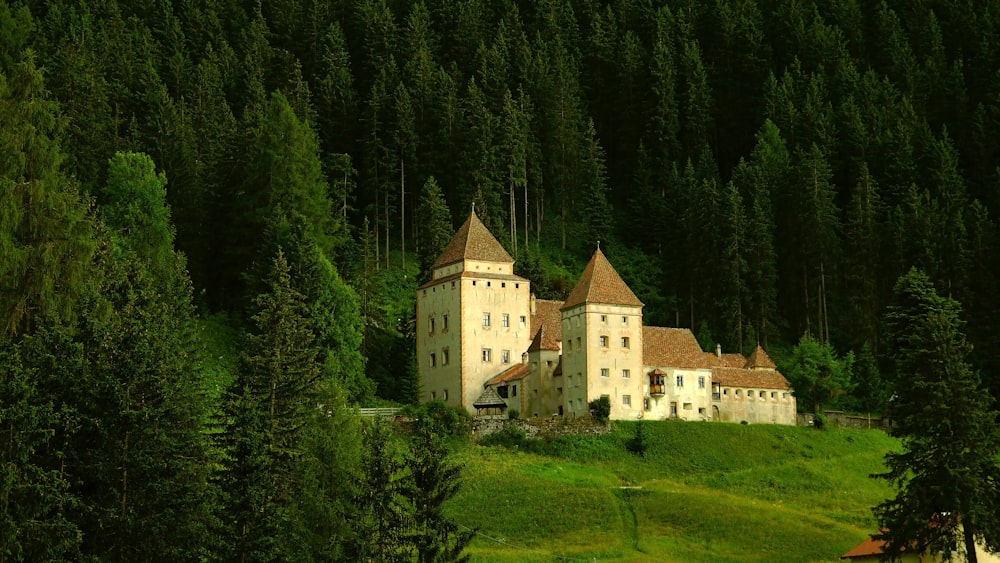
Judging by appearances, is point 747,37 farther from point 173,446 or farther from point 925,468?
point 173,446

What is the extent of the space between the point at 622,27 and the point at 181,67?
149 feet

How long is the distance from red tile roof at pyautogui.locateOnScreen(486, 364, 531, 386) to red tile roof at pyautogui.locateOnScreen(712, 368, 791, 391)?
36.8ft

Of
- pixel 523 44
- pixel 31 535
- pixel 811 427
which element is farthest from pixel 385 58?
pixel 31 535

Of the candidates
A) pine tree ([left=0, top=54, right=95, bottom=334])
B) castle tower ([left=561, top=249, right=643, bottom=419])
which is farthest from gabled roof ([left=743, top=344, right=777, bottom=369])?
pine tree ([left=0, top=54, right=95, bottom=334])

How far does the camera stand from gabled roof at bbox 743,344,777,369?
81.4m

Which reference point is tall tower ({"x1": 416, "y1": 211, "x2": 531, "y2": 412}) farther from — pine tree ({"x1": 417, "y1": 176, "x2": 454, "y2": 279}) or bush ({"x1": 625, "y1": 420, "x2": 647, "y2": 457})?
bush ({"x1": 625, "y1": 420, "x2": 647, "y2": 457})

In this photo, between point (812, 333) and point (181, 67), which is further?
point (181, 67)

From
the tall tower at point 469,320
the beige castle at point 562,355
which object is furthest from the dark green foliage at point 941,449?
the tall tower at point 469,320

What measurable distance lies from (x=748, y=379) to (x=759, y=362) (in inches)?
106

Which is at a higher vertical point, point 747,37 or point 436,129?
point 747,37

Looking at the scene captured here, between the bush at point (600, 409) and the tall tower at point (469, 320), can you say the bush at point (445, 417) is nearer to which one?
the tall tower at point (469, 320)

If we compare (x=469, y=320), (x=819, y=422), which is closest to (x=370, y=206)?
(x=469, y=320)

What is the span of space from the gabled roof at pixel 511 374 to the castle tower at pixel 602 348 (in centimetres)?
250

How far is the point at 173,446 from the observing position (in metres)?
38.6
